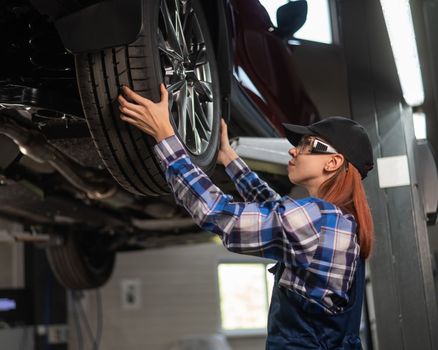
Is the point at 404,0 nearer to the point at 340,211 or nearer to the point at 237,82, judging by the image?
the point at 237,82

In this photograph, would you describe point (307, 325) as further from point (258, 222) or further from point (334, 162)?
point (334, 162)

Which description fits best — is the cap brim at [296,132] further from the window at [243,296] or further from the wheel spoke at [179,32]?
the window at [243,296]

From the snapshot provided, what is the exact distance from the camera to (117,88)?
1595mm

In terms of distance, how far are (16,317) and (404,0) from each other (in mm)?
4180

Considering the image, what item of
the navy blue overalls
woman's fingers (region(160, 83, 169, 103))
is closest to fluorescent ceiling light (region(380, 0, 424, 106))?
woman's fingers (region(160, 83, 169, 103))

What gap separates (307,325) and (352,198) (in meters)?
0.35

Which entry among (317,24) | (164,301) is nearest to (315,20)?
(317,24)

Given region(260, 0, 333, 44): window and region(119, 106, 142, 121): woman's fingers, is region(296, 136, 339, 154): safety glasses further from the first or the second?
region(260, 0, 333, 44): window

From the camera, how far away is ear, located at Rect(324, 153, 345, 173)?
5.39 ft

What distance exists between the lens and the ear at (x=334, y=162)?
164 centimetres

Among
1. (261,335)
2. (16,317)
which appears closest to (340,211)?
(16,317)

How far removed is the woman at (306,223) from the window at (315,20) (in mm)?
1246

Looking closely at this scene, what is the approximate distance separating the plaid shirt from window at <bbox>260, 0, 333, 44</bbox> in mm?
1426

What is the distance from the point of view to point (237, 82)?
7.75ft
